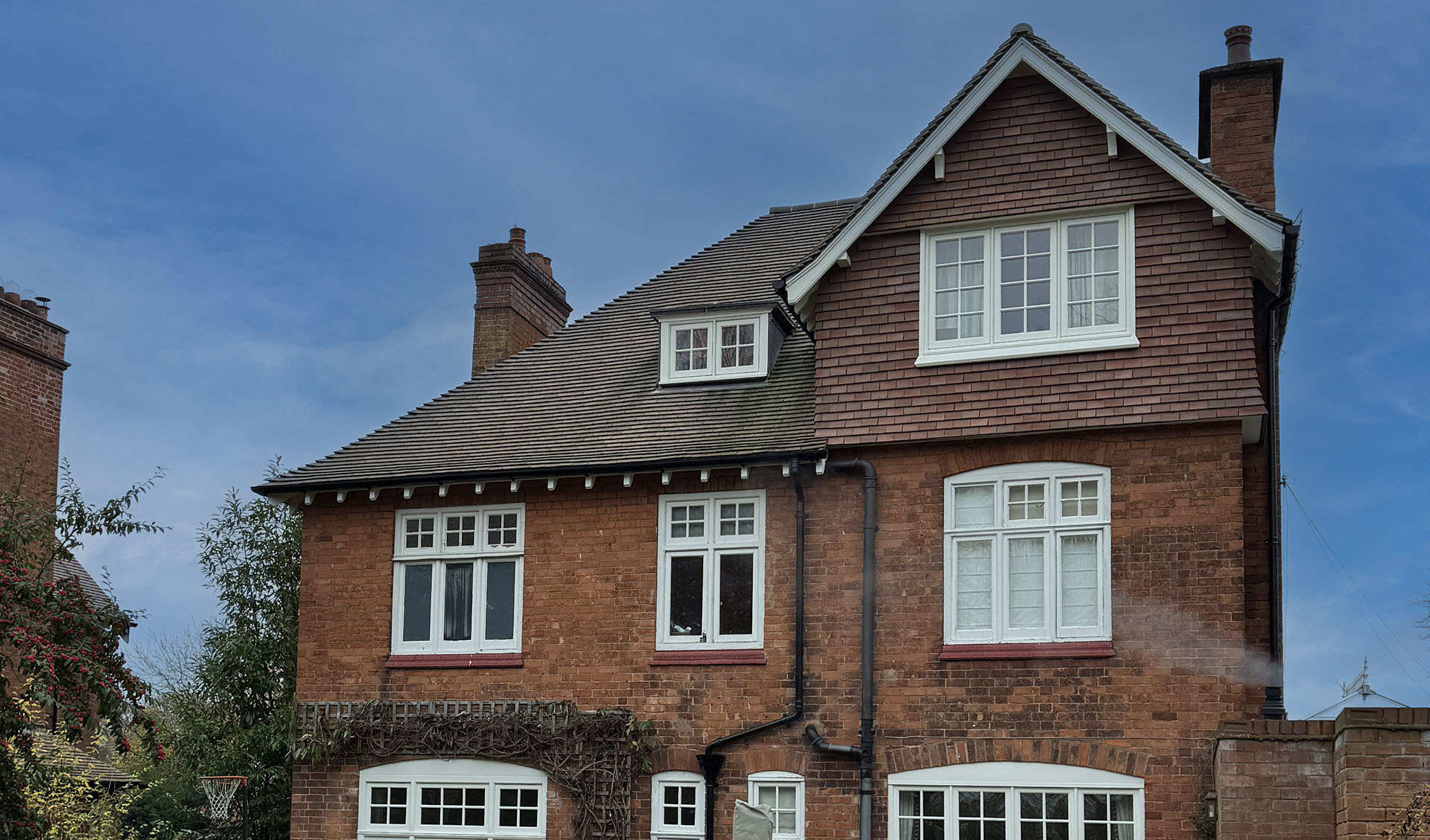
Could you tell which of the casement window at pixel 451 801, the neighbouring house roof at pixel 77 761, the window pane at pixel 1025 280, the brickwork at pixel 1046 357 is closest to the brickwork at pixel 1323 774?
the brickwork at pixel 1046 357

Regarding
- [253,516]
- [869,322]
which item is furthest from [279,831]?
[869,322]

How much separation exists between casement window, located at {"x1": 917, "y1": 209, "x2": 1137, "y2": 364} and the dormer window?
2752 mm

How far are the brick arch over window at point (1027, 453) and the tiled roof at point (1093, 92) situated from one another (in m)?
2.94

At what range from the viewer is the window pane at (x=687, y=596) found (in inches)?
703

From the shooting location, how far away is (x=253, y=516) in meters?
25.2

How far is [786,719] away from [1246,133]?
9.16m

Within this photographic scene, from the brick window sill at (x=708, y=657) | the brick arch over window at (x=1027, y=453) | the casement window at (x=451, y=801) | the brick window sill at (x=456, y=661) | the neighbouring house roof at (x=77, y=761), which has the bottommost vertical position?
the neighbouring house roof at (x=77, y=761)

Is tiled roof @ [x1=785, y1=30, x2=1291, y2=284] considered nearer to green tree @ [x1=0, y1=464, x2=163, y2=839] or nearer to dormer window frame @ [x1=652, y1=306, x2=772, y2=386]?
dormer window frame @ [x1=652, y1=306, x2=772, y2=386]

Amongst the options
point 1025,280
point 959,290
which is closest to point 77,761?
point 959,290

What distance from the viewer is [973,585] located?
54.1 ft

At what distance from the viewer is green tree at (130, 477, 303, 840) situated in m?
23.2

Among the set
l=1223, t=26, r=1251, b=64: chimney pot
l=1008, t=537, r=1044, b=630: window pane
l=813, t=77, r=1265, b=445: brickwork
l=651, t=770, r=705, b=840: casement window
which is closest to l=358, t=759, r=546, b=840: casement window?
l=651, t=770, r=705, b=840: casement window

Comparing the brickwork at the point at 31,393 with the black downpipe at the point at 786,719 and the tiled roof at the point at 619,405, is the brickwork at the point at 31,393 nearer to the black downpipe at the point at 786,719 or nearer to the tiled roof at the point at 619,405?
the tiled roof at the point at 619,405

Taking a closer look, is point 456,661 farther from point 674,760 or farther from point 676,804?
point 676,804
